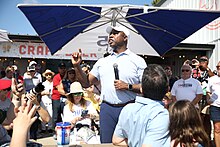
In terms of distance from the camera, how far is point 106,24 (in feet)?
14.4

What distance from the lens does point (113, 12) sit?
12.9 feet

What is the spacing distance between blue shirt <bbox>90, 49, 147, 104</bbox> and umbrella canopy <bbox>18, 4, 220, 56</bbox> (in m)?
1.19

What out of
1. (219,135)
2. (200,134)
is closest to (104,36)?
(219,135)

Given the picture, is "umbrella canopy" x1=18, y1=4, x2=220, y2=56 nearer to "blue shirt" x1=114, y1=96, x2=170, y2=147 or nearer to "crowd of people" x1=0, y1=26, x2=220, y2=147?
"crowd of people" x1=0, y1=26, x2=220, y2=147

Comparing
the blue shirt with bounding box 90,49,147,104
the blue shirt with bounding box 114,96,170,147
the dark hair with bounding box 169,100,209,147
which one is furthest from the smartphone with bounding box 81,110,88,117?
the blue shirt with bounding box 114,96,170,147

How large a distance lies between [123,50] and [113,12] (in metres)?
1.32

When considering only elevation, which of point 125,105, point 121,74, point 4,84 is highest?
point 121,74

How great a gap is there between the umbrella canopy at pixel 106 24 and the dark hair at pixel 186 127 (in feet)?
6.01

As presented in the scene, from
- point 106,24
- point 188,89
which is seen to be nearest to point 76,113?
point 106,24

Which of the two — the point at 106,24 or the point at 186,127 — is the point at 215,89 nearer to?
the point at 106,24

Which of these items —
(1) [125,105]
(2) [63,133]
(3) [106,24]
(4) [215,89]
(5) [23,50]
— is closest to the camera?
(2) [63,133]

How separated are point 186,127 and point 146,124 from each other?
1.82 ft

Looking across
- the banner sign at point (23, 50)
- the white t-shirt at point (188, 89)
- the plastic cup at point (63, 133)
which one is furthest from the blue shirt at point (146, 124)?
the banner sign at point (23, 50)

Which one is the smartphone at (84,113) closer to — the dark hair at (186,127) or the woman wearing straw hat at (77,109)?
the woman wearing straw hat at (77,109)
